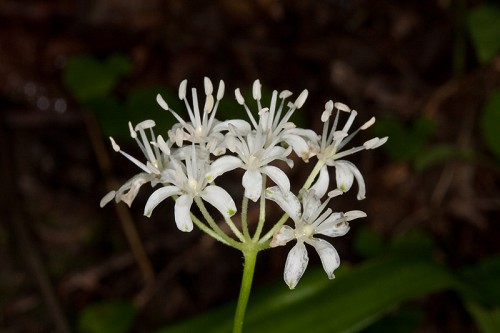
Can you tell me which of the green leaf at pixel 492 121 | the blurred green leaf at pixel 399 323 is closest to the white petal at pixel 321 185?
the blurred green leaf at pixel 399 323

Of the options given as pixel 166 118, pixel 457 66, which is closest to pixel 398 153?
pixel 457 66

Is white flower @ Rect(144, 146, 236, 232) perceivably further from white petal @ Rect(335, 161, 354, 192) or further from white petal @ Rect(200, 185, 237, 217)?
white petal @ Rect(335, 161, 354, 192)

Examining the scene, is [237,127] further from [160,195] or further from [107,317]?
[107,317]

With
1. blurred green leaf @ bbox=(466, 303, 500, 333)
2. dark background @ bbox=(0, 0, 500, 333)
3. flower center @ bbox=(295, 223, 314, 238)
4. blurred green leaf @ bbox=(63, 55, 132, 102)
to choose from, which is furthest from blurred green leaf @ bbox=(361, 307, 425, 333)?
blurred green leaf @ bbox=(63, 55, 132, 102)

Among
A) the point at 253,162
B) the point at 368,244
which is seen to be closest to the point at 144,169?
the point at 253,162

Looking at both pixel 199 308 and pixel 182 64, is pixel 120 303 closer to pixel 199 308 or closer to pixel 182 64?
pixel 199 308

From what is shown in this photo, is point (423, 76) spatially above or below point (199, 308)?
above

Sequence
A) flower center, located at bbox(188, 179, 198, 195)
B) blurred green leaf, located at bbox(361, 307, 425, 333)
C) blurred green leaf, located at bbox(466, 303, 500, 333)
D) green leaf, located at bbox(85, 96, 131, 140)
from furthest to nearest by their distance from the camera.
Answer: green leaf, located at bbox(85, 96, 131, 140) < blurred green leaf, located at bbox(361, 307, 425, 333) < blurred green leaf, located at bbox(466, 303, 500, 333) < flower center, located at bbox(188, 179, 198, 195)
